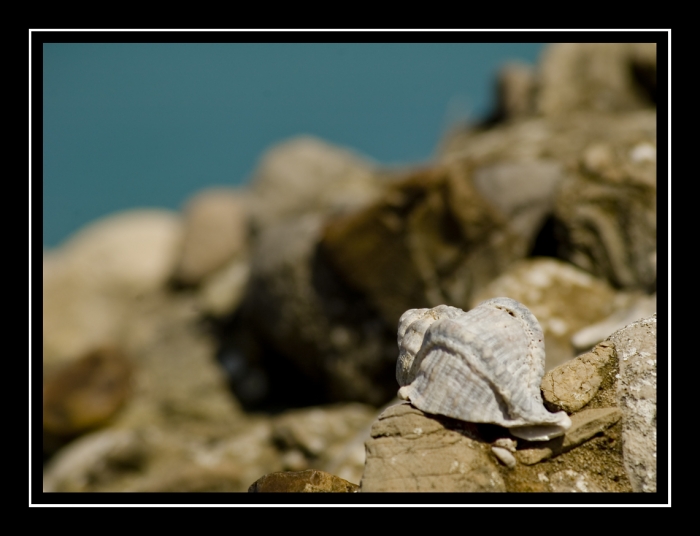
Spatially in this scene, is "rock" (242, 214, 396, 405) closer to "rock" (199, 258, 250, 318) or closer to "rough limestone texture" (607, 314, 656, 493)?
"rock" (199, 258, 250, 318)

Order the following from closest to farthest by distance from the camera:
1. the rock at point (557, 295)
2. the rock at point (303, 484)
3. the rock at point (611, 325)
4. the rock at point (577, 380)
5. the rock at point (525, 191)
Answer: the rock at point (303, 484)
the rock at point (577, 380)
the rock at point (611, 325)
the rock at point (557, 295)
the rock at point (525, 191)

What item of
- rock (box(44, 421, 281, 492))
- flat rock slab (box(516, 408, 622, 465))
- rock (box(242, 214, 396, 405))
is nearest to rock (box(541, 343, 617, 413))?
flat rock slab (box(516, 408, 622, 465))

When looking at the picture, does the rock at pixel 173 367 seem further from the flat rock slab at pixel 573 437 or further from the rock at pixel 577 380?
the flat rock slab at pixel 573 437

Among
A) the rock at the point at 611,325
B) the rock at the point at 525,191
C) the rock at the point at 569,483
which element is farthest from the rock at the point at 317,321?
the rock at the point at 569,483

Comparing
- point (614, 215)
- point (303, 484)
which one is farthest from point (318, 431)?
point (303, 484)

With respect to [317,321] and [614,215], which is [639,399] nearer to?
[614,215]
